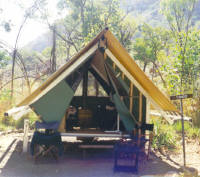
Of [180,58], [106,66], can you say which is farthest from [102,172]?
Result: [180,58]

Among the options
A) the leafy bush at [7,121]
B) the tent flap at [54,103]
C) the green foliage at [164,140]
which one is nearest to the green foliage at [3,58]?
the leafy bush at [7,121]

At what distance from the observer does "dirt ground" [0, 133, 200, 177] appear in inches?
204

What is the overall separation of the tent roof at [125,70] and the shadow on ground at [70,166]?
139 cm

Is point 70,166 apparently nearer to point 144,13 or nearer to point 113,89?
point 113,89

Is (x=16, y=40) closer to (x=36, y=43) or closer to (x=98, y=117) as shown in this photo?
(x=98, y=117)

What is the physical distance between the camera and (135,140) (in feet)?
20.1

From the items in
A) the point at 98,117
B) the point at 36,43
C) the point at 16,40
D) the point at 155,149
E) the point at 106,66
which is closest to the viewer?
the point at 106,66

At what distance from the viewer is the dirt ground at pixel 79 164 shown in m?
5.18

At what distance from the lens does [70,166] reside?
226 inches

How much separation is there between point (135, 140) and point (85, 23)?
15649 millimetres

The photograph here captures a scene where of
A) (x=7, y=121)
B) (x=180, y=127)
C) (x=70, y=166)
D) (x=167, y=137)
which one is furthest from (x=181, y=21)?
(x=70, y=166)

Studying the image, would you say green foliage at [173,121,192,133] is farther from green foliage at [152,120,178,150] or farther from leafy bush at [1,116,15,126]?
Result: leafy bush at [1,116,15,126]

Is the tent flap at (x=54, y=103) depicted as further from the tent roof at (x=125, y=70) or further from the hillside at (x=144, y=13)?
the hillside at (x=144, y=13)

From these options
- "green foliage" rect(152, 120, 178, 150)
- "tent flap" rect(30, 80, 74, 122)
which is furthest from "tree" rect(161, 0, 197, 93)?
"tent flap" rect(30, 80, 74, 122)
